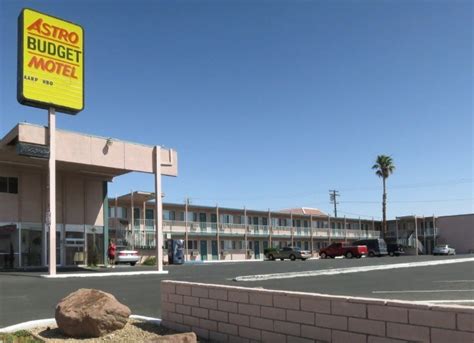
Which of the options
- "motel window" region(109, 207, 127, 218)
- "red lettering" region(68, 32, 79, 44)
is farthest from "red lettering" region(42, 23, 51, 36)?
"motel window" region(109, 207, 127, 218)

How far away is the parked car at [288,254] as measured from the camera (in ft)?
177

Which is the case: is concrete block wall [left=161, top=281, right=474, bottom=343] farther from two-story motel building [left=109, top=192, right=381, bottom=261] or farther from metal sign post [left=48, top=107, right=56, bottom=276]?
two-story motel building [left=109, top=192, right=381, bottom=261]

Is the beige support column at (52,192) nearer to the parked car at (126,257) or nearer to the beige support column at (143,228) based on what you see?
the parked car at (126,257)

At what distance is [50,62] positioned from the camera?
2395 cm

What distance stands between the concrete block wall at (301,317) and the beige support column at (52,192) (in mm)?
14084

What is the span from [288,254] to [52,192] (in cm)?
3543

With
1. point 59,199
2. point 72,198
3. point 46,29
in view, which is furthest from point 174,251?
point 46,29

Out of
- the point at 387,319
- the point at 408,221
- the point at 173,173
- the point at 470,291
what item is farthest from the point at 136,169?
the point at 408,221

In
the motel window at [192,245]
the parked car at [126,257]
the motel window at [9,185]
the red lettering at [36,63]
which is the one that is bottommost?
the motel window at [192,245]

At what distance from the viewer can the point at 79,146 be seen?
25.2 meters

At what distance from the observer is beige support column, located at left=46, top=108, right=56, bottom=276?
22.3 meters

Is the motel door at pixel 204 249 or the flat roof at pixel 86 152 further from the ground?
the flat roof at pixel 86 152

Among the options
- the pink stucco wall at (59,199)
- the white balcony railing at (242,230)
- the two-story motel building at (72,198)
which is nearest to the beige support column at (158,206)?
the two-story motel building at (72,198)

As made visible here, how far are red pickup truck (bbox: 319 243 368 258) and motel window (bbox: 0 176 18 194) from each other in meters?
35.5
